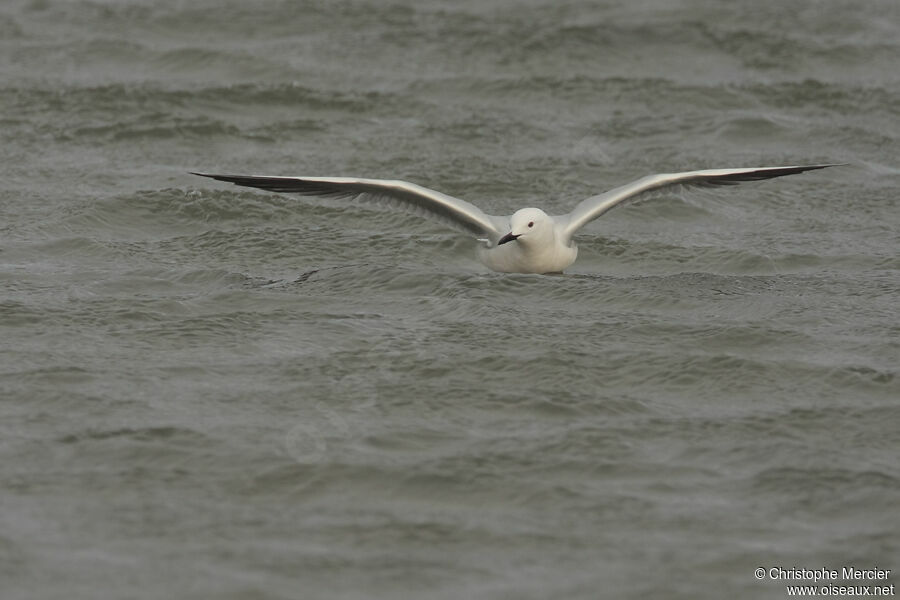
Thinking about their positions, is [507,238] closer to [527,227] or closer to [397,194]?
[527,227]

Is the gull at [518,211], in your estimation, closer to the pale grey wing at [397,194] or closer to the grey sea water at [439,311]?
the pale grey wing at [397,194]

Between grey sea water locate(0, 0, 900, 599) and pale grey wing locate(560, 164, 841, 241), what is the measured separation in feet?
1.40

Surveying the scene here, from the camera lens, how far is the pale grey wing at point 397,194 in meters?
9.70

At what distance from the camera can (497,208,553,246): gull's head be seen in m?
9.66

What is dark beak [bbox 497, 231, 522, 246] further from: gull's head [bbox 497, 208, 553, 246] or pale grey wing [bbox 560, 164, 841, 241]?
pale grey wing [bbox 560, 164, 841, 241]

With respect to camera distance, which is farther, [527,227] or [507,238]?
[527,227]

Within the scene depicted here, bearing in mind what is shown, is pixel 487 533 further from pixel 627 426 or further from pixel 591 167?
pixel 591 167

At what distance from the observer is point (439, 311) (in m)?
9.45

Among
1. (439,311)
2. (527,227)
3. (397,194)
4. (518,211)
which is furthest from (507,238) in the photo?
(397,194)

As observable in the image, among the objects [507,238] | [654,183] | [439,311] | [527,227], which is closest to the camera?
[439,311]

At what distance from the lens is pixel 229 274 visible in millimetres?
10141

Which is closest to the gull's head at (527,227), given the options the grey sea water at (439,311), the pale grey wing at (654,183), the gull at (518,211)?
the gull at (518,211)

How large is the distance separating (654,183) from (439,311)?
159 centimetres

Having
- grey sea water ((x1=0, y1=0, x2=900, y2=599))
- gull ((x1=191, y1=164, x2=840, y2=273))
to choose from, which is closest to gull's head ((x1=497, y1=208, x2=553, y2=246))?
gull ((x1=191, y1=164, x2=840, y2=273))
